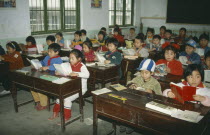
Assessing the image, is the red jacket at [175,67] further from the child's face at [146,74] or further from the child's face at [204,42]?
the child's face at [204,42]

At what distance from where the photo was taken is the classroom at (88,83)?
202 centimetres

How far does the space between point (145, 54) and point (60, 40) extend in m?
2.49

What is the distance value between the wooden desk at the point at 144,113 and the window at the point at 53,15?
16.1 ft

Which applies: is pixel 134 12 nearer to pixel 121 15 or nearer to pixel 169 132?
pixel 121 15

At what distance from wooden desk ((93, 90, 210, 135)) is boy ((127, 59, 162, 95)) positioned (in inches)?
11.0

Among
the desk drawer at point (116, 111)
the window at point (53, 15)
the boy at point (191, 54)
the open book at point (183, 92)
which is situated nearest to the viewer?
the open book at point (183, 92)

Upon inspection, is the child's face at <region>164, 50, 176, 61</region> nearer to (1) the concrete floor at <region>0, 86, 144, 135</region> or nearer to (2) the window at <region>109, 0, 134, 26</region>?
(1) the concrete floor at <region>0, 86, 144, 135</region>

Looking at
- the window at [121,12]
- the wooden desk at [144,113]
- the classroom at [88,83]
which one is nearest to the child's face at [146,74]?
the classroom at [88,83]

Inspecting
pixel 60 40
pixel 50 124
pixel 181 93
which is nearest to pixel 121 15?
pixel 60 40

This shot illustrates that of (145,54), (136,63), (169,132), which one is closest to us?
(169,132)

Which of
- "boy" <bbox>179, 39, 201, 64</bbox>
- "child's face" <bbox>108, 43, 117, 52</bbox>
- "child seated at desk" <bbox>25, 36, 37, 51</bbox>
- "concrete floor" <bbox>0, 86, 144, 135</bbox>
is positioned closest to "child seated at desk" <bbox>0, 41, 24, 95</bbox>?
"concrete floor" <bbox>0, 86, 144, 135</bbox>

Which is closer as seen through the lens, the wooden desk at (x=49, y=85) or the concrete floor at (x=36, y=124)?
the wooden desk at (x=49, y=85)

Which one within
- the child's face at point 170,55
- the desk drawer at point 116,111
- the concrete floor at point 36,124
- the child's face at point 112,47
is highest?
the child's face at point 112,47

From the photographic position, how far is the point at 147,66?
2602mm
